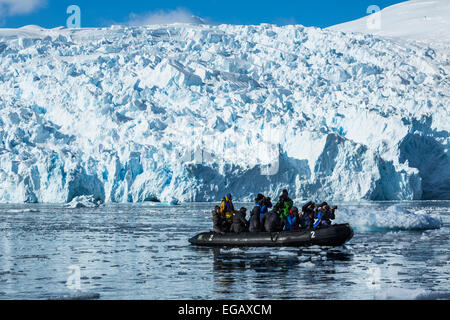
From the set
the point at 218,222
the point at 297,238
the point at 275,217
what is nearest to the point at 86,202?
the point at 218,222

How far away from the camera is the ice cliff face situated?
42.5 meters

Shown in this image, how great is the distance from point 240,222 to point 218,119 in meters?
32.0

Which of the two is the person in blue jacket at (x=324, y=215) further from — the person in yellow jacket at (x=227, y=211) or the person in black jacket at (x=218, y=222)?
the person in black jacket at (x=218, y=222)

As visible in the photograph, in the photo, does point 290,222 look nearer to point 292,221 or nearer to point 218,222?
point 292,221

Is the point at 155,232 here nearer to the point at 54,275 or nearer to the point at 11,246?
the point at 11,246

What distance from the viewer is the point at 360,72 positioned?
62.6 meters

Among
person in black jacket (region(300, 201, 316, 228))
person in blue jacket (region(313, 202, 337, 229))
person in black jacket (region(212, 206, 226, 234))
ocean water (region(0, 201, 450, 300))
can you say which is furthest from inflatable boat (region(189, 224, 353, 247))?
person in black jacket (region(300, 201, 316, 228))

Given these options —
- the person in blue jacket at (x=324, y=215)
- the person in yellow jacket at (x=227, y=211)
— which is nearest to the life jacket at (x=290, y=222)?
the person in blue jacket at (x=324, y=215)

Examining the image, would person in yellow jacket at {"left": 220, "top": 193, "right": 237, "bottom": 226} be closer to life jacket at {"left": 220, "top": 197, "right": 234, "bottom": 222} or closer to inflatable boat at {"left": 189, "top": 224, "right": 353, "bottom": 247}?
life jacket at {"left": 220, "top": 197, "right": 234, "bottom": 222}

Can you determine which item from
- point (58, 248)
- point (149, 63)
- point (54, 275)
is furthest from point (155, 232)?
point (149, 63)
